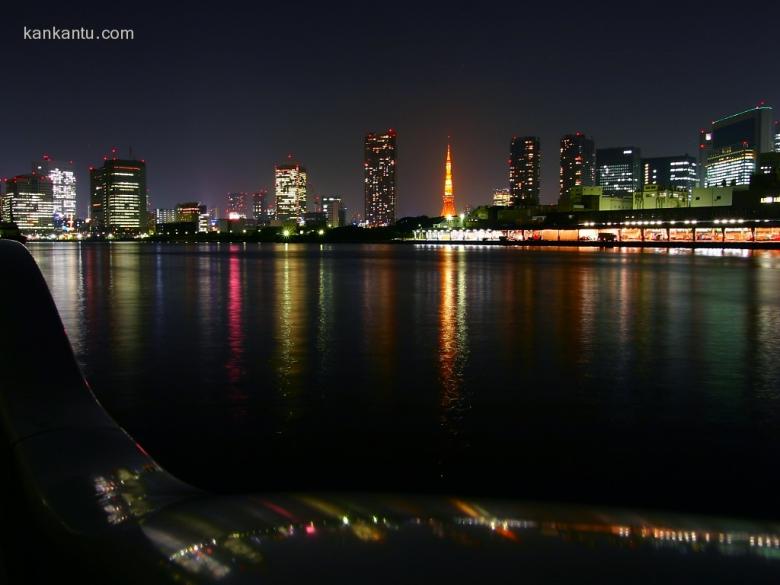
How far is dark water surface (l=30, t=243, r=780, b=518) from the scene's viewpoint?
5.81 metres

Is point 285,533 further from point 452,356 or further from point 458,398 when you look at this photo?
point 452,356

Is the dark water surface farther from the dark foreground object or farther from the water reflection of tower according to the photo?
the dark foreground object

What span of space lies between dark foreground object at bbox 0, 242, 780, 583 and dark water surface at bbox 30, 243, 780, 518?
191 cm

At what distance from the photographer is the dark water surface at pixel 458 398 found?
229 inches

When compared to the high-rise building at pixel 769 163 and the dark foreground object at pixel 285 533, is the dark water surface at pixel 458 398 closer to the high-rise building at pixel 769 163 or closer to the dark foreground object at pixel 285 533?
the dark foreground object at pixel 285 533

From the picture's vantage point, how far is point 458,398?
28.6ft

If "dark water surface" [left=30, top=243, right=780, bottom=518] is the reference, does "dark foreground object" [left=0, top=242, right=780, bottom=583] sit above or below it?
above

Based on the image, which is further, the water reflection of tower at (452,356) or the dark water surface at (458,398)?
the water reflection of tower at (452,356)

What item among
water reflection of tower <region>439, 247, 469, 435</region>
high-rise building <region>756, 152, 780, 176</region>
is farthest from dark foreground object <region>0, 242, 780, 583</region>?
high-rise building <region>756, 152, 780, 176</region>

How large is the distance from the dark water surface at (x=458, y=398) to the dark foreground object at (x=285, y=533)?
1.91 m

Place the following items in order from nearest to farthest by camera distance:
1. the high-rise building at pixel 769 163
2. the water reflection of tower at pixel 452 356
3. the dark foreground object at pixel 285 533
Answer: the dark foreground object at pixel 285 533
the water reflection of tower at pixel 452 356
the high-rise building at pixel 769 163

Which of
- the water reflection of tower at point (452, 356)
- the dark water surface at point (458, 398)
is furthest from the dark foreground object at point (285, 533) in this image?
the water reflection of tower at point (452, 356)

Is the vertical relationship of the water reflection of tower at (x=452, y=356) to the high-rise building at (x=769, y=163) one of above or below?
below

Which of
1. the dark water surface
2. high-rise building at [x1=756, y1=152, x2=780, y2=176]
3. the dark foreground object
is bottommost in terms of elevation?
the dark water surface
